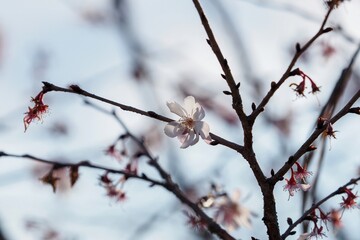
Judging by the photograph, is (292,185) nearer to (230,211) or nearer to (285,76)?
(285,76)

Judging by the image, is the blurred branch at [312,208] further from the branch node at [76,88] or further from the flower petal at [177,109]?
the branch node at [76,88]

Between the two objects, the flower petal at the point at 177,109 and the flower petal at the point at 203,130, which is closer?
the flower petal at the point at 203,130

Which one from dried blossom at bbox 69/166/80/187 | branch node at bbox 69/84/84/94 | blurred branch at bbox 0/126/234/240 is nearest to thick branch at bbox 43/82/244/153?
branch node at bbox 69/84/84/94

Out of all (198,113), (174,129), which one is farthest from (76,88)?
(198,113)

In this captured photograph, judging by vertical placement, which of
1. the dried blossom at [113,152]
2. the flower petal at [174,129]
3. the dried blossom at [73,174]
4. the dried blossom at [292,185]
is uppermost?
the dried blossom at [113,152]

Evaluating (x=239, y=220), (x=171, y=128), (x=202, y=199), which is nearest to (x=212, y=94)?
(x=239, y=220)

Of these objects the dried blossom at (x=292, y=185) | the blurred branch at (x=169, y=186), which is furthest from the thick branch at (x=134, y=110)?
the blurred branch at (x=169, y=186)

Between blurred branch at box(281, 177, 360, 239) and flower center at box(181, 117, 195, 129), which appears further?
flower center at box(181, 117, 195, 129)

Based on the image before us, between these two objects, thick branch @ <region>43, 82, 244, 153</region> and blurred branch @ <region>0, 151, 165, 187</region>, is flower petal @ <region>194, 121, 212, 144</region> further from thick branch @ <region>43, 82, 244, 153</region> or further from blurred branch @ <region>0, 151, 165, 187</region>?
blurred branch @ <region>0, 151, 165, 187</region>
